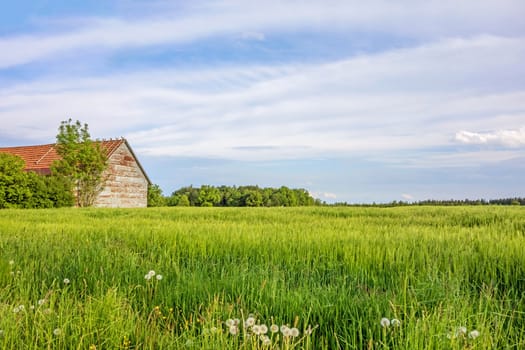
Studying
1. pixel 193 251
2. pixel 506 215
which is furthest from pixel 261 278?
pixel 506 215

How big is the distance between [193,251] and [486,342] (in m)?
3.71

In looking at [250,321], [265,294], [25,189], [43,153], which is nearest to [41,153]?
[43,153]

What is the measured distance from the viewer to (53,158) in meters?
35.8

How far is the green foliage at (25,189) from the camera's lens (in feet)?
88.9

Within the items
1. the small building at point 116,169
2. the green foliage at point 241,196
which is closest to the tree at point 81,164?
the small building at point 116,169

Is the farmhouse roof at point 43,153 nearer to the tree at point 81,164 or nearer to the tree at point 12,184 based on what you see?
the tree at point 81,164

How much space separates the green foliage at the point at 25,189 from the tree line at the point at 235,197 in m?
17.7

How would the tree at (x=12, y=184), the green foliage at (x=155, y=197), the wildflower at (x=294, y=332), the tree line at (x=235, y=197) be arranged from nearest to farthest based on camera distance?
the wildflower at (x=294, y=332) < the tree at (x=12, y=184) < the green foliage at (x=155, y=197) < the tree line at (x=235, y=197)

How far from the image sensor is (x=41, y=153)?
36.8 meters

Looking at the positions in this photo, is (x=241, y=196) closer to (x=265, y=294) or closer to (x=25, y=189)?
(x=25, y=189)

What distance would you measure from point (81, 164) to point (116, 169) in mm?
3026

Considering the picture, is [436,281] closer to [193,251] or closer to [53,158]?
[193,251]

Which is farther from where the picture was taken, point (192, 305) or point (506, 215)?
point (506, 215)

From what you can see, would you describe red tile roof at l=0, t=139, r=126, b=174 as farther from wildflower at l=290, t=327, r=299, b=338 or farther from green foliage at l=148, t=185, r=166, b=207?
wildflower at l=290, t=327, r=299, b=338
